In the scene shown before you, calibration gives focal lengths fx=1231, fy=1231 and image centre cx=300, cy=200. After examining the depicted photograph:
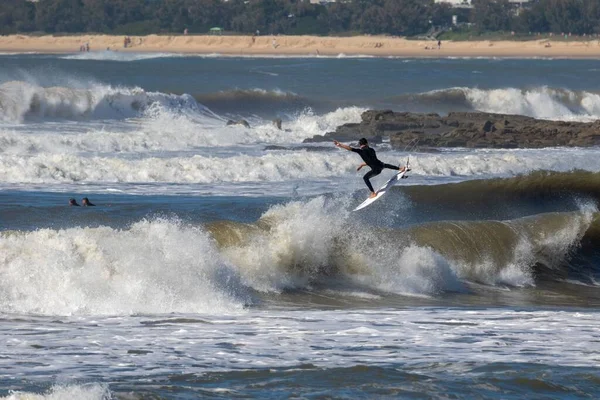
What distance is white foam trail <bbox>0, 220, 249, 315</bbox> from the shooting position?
14.9m

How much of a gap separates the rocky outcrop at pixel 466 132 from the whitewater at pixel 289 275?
1.89 m

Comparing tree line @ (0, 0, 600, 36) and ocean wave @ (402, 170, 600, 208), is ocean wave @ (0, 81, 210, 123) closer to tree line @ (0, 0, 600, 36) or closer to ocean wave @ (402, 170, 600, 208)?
ocean wave @ (402, 170, 600, 208)

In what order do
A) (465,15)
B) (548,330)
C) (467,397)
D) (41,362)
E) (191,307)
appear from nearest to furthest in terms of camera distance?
(467,397)
(41,362)
(548,330)
(191,307)
(465,15)

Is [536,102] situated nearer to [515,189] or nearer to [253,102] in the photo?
[253,102]

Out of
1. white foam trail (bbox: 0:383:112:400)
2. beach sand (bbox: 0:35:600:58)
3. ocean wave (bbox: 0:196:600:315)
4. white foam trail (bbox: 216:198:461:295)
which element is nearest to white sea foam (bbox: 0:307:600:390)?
white foam trail (bbox: 0:383:112:400)

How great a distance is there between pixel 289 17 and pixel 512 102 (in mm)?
89480

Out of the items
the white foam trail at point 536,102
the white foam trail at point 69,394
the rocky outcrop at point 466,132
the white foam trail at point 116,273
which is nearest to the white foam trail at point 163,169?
the rocky outcrop at point 466,132

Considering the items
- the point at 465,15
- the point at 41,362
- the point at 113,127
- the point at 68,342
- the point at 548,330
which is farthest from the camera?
the point at 465,15

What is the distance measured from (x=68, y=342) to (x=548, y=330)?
5.35 metres

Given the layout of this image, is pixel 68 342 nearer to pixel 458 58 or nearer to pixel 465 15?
pixel 458 58

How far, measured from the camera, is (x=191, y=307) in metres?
15.0

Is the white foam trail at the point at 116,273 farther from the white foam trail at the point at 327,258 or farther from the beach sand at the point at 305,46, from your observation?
the beach sand at the point at 305,46

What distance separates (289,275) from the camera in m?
17.0

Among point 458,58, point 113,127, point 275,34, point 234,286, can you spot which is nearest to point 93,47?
point 275,34
